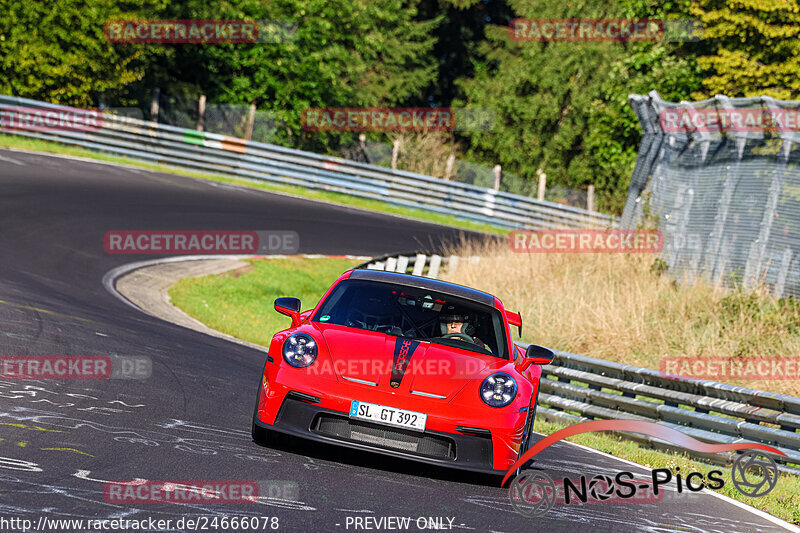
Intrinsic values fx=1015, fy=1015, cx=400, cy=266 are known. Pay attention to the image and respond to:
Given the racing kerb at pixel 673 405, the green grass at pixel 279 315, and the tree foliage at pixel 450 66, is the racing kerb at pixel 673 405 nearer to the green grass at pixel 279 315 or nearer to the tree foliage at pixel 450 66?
the green grass at pixel 279 315

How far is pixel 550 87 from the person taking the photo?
48.4m

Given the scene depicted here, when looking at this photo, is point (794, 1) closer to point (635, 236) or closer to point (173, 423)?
point (635, 236)

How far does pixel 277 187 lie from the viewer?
31.2 m

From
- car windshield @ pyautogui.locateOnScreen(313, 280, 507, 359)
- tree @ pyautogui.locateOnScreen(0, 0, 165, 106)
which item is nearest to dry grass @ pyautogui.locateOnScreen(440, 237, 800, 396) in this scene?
car windshield @ pyautogui.locateOnScreen(313, 280, 507, 359)

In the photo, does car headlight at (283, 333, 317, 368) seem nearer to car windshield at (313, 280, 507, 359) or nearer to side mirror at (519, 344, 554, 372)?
car windshield at (313, 280, 507, 359)

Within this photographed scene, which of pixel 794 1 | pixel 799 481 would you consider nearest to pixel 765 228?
pixel 799 481

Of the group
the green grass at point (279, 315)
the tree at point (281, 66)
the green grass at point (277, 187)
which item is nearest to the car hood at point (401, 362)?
the green grass at point (279, 315)

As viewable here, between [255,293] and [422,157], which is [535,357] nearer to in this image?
[255,293]

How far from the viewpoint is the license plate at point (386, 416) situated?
6.66m

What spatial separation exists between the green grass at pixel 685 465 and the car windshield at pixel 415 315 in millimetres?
2418

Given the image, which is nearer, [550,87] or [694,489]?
[694,489]

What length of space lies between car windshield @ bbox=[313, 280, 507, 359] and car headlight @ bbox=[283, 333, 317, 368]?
551mm

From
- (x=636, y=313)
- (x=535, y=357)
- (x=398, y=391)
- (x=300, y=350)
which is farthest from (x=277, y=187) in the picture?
(x=398, y=391)

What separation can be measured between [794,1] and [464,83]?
33.5 meters
